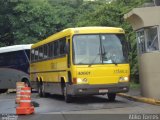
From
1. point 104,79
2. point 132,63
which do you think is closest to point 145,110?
point 104,79

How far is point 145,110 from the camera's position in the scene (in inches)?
627

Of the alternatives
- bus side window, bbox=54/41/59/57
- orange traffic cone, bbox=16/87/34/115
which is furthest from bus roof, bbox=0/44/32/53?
orange traffic cone, bbox=16/87/34/115

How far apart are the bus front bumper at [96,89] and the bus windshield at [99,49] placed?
0.92 m

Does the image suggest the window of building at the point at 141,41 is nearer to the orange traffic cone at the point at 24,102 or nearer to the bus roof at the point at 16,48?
the orange traffic cone at the point at 24,102

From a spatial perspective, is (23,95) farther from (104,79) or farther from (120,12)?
(120,12)

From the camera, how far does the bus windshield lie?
1850 cm

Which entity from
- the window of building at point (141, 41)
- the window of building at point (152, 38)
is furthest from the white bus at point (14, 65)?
the window of building at point (152, 38)

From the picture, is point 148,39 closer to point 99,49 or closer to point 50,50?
point 99,49

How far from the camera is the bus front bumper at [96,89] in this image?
1823 centimetres

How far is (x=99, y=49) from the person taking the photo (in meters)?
18.6

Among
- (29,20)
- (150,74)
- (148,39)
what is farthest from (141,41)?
(29,20)

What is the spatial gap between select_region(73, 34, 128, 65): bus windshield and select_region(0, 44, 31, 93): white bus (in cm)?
1338

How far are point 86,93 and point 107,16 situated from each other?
13.5 metres

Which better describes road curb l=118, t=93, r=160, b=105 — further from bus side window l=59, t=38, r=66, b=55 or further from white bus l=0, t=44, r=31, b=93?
white bus l=0, t=44, r=31, b=93
